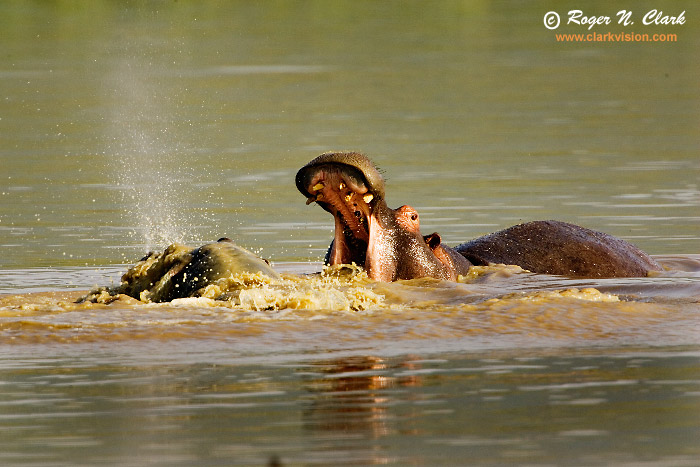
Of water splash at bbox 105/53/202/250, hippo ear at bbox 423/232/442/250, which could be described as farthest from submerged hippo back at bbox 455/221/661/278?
water splash at bbox 105/53/202/250

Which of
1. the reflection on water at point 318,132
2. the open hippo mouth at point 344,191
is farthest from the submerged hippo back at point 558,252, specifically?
the reflection on water at point 318,132

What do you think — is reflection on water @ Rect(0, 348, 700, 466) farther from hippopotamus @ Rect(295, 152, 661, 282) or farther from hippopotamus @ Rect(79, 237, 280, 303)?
hippopotamus @ Rect(295, 152, 661, 282)

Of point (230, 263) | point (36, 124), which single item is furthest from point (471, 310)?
point (36, 124)

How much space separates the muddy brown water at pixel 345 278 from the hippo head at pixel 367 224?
Result: 0.21 m

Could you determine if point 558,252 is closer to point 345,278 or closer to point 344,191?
point 345,278

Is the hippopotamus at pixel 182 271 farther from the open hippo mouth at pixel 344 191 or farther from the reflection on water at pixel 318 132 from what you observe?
the reflection on water at pixel 318 132

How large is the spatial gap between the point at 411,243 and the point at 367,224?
39 centimetres

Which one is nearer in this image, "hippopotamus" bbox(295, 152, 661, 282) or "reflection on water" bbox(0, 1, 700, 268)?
"hippopotamus" bbox(295, 152, 661, 282)

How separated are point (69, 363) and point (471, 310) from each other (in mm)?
2292

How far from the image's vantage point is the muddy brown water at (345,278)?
5.50m

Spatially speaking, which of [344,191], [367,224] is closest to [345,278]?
[367,224]

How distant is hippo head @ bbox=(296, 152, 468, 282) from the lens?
8625 millimetres

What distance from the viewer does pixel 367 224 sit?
9.10m

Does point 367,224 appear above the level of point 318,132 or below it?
below
